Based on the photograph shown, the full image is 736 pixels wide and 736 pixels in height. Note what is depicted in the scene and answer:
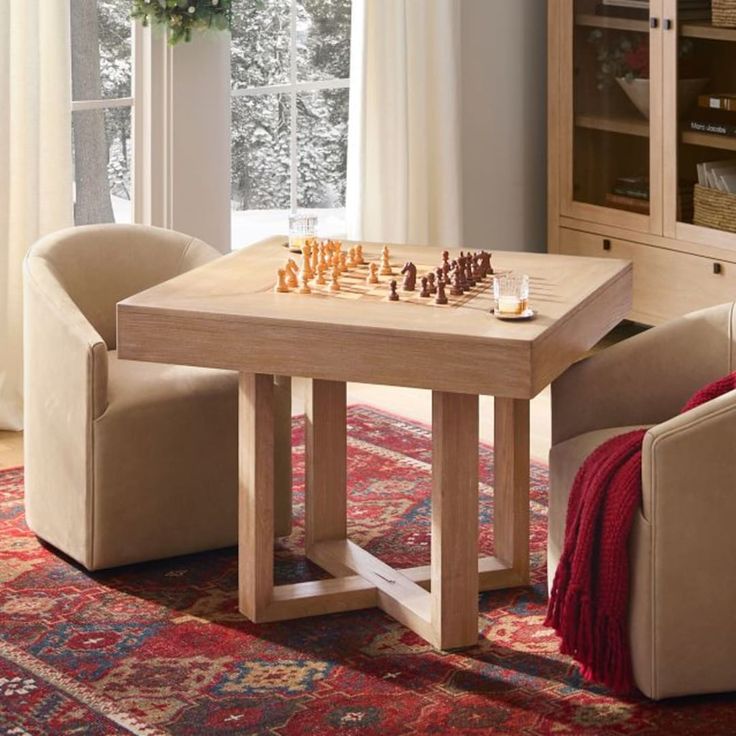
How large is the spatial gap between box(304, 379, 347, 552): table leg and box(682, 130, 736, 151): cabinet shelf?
82.0 inches

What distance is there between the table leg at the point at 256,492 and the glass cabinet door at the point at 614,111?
257 centimetres

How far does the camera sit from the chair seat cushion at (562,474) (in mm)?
2961

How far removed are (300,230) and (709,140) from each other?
6.65 ft

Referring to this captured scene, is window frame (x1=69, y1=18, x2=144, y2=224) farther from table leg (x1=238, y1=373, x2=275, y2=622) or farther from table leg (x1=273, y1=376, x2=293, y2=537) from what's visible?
table leg (x1=238, y1=373, x2=275, y2=622)

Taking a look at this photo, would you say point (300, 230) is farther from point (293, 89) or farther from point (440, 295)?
point (293, 89)

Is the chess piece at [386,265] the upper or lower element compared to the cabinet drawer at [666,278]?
upper

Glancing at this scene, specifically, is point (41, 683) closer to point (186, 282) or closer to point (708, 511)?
point (186, 282)

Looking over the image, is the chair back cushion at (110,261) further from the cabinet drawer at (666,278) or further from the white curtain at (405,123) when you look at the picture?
the cabinet drawer at (666,278)

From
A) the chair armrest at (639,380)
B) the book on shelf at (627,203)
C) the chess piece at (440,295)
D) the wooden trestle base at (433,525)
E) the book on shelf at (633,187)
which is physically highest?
the book on shelf at (633,187)

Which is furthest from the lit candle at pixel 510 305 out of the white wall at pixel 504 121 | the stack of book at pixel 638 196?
the white wall at pixel 504 121

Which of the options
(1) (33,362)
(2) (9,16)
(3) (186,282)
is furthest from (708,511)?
(2) (9,16)

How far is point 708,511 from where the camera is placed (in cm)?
263

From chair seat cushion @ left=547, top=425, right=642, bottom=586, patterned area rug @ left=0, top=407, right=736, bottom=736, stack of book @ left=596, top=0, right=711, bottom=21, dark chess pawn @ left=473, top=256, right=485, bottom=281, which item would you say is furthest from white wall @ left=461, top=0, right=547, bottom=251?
chair seat cushion @ left=547, top=425, right=642, bottom=586

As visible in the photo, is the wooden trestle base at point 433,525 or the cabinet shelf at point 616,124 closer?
the wooden trestle base at point 433,525
